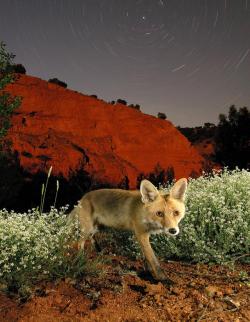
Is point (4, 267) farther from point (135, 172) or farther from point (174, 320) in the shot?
point (135, 172)

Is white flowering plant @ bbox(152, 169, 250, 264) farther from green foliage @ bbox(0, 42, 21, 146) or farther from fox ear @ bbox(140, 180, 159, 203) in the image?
green foliage @ bbox(0, 42, 21, 146)

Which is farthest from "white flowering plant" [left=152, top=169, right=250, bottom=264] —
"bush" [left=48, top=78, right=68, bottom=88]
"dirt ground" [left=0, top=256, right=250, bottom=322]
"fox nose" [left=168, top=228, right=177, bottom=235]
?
"bush" [left=48, top=78, right=68, bottom=88]

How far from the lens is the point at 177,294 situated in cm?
434

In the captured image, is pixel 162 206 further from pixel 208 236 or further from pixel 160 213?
pixel 208 236

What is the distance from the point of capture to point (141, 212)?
525cm

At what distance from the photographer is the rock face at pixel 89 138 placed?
20.2 meters

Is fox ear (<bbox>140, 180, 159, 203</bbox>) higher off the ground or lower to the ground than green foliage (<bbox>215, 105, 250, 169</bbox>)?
lower

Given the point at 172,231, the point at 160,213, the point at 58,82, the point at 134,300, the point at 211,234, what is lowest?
the point at 134,300

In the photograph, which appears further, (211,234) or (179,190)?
(211,234)

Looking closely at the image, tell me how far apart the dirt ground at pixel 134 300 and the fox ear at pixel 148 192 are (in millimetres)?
787

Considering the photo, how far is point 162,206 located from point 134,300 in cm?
114

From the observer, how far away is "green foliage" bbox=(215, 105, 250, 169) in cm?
2455

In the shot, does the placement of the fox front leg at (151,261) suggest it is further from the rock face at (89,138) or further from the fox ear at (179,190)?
the rock face at (89,138)

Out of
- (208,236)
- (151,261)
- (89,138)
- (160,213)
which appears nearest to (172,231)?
(160,213)
